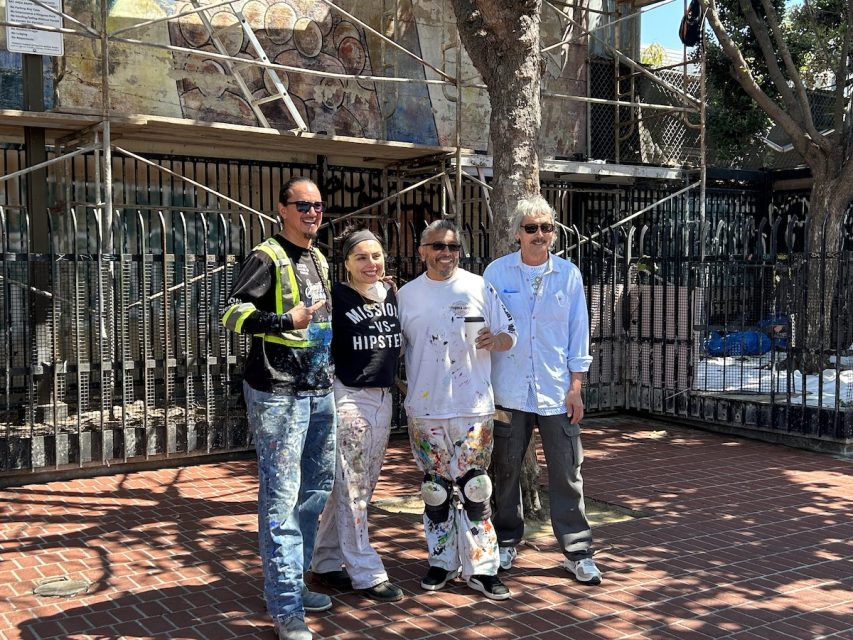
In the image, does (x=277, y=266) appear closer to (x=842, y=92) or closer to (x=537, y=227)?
(x=537, y=227)

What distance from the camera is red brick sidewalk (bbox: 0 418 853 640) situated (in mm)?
4441

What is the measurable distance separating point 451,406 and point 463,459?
0.96ft

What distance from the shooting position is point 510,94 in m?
6.46

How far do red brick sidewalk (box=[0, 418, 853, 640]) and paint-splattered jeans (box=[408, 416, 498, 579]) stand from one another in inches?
9.0

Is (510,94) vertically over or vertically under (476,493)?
over

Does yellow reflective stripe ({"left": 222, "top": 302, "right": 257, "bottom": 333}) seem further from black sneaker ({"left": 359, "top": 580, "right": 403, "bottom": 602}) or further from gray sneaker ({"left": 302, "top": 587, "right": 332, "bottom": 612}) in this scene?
black sneaker ({"left": 359, "top": 580, "right": 403, "bottom": 602})

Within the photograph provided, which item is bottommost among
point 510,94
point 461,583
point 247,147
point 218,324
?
point 461,583

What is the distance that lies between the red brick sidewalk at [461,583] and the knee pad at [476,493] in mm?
455

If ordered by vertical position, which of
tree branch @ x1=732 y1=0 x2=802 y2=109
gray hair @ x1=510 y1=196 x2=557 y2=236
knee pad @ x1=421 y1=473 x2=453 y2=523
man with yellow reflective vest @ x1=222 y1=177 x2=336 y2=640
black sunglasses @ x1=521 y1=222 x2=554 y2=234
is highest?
tree branch @ x1=732 y1=0 x2=802 y2=109

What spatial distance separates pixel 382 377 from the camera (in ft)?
15.3

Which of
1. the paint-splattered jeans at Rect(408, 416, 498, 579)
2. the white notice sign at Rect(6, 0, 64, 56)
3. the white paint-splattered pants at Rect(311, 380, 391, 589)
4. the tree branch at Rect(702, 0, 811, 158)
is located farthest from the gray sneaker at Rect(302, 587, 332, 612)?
the tree branch at Rect(702, 0, 811, 158)

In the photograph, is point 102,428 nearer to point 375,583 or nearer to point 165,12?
point 375,583

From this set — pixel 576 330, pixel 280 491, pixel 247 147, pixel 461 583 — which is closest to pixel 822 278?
pixel 576 330

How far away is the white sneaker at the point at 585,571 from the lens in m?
5.03
